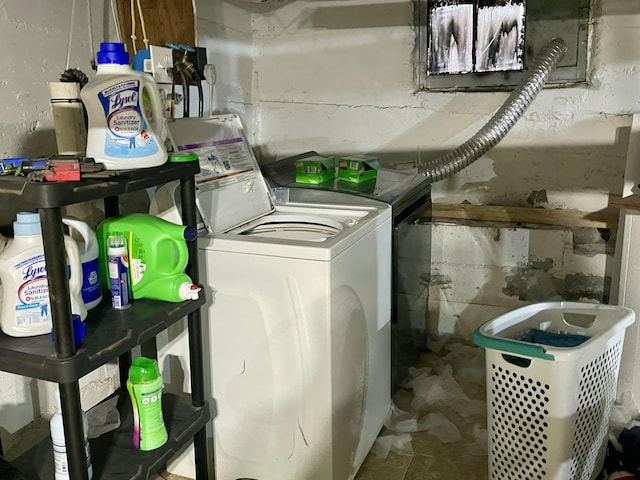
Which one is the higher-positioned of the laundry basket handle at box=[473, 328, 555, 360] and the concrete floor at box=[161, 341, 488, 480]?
the laundry basket handle at box=[473, 328, 555, 360]

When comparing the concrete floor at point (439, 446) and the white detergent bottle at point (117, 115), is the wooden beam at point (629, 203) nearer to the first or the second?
the concrete floor at point (439, 446)

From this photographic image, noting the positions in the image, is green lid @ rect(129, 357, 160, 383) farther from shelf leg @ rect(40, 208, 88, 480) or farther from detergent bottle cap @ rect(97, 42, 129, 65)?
detergent bottle cap @ rect(97, 42, 129, 65)

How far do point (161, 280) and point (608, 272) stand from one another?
1923 mm

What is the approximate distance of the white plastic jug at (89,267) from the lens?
4.56 feet

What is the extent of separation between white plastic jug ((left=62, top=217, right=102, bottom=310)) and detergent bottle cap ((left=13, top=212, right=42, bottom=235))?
0.32 ft

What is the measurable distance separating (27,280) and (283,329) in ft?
2.24

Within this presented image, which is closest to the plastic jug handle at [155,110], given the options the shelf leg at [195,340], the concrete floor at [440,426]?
the shelf leg at [195,340]

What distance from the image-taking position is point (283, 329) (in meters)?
1.70

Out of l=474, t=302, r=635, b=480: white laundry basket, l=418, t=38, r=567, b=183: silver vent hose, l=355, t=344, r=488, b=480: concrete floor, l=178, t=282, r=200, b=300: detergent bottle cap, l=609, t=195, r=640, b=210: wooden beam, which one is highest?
l=418, t=38, r=567, b=183: silver vent hose

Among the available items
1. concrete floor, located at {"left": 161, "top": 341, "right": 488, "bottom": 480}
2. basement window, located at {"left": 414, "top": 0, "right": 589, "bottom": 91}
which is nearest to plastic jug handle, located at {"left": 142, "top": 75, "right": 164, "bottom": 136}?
concrete floor, located at {"left": 161, "top": 341, "right": 488, "bottom": 480}

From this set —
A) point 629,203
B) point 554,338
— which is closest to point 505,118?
point 629,203

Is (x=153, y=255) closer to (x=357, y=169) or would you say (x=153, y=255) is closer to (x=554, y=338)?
(x=357, y=169)

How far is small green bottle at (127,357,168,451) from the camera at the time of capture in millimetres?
1515

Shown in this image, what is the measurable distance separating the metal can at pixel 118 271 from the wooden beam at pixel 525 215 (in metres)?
1.45
